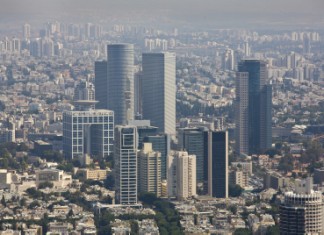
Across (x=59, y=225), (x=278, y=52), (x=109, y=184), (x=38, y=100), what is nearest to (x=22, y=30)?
(x=38, y=100)

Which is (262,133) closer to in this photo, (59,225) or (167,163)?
(167,163)

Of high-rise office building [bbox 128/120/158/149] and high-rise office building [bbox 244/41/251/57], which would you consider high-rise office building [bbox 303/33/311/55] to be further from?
high-rise office building [bbox 128/120/158/149]

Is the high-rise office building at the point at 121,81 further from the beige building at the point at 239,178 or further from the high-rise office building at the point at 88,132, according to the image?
the beige building at the point at 239,178

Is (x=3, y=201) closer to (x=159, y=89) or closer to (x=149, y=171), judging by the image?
(x=149, y=171)

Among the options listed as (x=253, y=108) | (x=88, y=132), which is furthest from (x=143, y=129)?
(x=253, y=108)

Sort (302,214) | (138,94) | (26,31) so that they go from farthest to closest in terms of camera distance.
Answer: (26,31) < (138,94) < (302,214)

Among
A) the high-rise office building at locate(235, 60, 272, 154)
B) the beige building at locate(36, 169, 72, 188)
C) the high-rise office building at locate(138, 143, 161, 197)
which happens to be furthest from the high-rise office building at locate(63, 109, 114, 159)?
the high-rise office building at locate(138, 143, 161, 197)

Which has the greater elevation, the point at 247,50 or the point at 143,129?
the point at 247,50

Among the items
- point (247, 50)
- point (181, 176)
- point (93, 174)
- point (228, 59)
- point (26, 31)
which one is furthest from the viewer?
point (228, 59)
